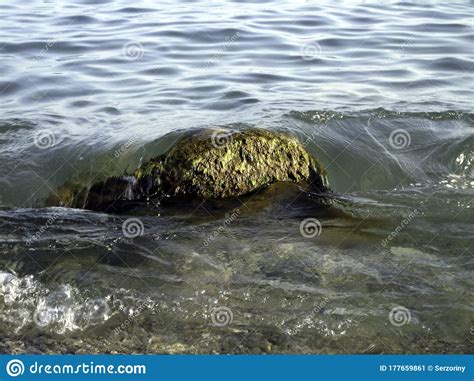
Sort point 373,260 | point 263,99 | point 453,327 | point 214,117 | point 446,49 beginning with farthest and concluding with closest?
point 446,49 < point 263,99 < point 214,117 < point 373,260 < point 453,327

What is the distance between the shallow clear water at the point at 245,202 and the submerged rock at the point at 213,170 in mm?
200

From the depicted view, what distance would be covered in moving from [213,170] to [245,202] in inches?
16.5

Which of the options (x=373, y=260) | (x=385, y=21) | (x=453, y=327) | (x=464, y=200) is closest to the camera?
(x=453, y=327)

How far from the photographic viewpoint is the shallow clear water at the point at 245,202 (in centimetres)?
455

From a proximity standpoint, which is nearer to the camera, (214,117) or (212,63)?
(214,117)

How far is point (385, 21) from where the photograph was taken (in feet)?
48.8

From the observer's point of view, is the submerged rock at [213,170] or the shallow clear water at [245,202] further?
the submerged rock at [213,170]

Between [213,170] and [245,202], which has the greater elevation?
[213,170]

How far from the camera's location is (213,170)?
21.1ft

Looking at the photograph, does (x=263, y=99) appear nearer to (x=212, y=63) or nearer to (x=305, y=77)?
(x=305, y=77)

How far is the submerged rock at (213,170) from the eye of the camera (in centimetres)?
645

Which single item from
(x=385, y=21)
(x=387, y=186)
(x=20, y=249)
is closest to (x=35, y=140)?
(x=20, y=249)

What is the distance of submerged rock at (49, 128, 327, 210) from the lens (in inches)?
254

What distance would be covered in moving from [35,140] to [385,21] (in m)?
9.32
